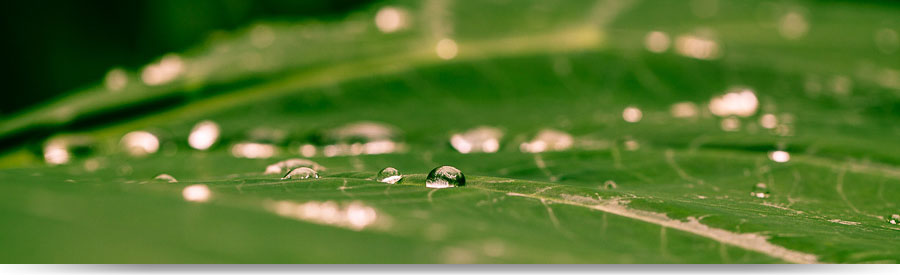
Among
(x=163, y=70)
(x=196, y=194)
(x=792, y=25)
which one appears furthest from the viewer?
(x=792, y=25)

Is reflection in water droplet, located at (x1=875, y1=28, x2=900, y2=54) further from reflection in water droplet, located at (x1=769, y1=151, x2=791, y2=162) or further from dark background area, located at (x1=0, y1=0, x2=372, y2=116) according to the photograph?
dark background area, located at (x1=0, y1=0, x2=372, y2=116)

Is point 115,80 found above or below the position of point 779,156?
above

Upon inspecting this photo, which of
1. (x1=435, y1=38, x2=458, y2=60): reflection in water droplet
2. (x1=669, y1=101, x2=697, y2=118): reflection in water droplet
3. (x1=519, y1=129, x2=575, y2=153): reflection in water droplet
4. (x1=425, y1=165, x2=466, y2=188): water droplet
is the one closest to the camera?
(x1=425, y1=165, x2=466, y2=188): water droplet

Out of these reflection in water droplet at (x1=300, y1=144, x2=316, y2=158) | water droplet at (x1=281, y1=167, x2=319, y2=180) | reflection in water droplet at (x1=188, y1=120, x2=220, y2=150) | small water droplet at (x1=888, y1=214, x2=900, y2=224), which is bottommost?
small water droplet at (x1=888, y1=214, x2=900, y2=224)

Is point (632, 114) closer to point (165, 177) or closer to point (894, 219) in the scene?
point (894, 219)

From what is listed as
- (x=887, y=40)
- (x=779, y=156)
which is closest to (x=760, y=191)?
(x=779, y=156)

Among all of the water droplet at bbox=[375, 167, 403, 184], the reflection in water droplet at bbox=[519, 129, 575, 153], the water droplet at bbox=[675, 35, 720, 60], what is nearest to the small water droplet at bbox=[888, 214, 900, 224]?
the reflection in water droplet at bbox=[519, 129, 575, 153]

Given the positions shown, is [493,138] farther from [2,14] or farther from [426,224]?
[2,14]

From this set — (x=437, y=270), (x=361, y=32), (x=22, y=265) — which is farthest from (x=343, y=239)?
(x=361, y=32)
